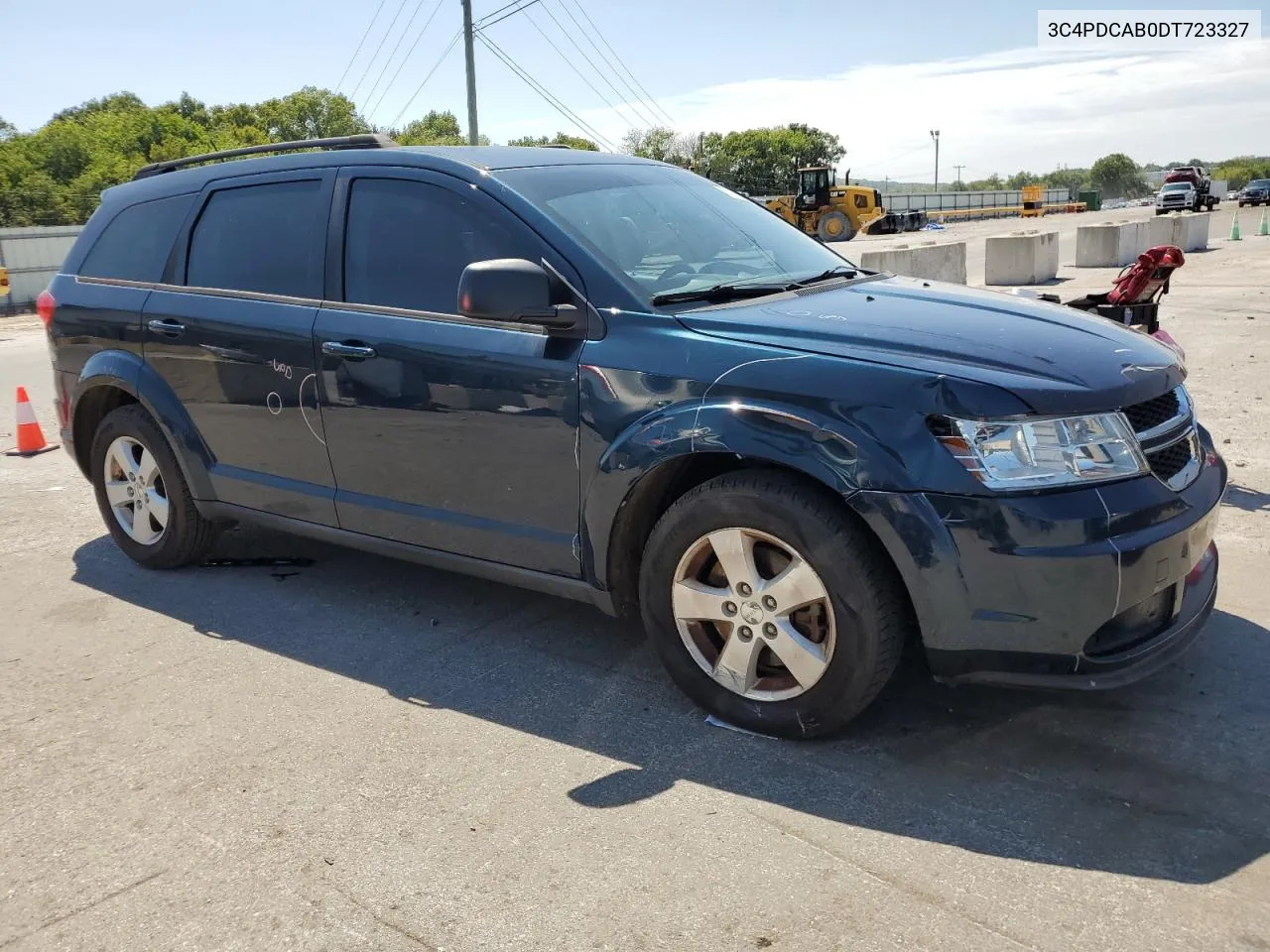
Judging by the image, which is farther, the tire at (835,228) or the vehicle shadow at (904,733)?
the tire at (835,228)

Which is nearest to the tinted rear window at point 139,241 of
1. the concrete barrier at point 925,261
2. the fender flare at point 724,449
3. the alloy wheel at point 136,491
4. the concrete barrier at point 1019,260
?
the alloy wheel at point 136,491

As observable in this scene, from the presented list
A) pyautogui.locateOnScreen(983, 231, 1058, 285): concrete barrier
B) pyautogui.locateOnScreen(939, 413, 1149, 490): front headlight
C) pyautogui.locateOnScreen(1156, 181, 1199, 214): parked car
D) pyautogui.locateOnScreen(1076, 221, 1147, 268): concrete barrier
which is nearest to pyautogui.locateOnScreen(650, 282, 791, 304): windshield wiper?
pyautogui.locateOnScreen(939, 413, 1149, 490): front headlight

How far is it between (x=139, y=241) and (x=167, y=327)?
62 cm

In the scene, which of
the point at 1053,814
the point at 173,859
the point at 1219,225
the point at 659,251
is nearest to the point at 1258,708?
the point at 1053,814

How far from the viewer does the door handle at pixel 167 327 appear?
4.95 metres

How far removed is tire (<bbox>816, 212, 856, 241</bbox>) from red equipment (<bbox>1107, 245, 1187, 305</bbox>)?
36.9 meters

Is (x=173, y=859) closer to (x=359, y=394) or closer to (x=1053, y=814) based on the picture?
(x=359, y=394)

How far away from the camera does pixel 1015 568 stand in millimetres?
3000

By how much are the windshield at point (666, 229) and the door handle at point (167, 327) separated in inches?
70.7

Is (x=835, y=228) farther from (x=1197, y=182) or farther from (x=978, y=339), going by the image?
(x=978, y=339)

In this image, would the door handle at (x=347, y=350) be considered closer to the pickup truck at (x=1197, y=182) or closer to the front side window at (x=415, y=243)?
the front side window at (x=415, y=243)

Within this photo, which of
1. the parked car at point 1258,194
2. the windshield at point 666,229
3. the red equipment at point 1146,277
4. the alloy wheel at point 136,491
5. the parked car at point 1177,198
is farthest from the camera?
the parked car at point 1258,194

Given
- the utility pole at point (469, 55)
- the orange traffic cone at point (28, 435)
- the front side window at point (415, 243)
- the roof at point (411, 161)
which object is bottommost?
the orange traffic cone at point (28, 435)

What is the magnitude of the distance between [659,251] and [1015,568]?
1.76m
